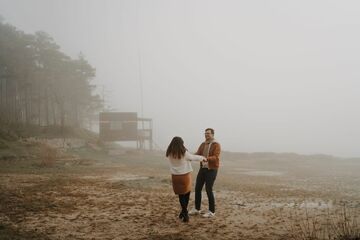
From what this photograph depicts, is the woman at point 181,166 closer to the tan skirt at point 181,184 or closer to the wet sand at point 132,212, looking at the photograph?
the tan skirt at point 181,184

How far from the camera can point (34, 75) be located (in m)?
44.8

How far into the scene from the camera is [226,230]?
310 inches

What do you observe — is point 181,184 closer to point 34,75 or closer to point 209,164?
point 209,164

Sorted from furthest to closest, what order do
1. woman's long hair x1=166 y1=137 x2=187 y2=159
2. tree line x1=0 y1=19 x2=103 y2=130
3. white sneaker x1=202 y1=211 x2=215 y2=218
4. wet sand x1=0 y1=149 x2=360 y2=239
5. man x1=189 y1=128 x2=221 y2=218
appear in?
1. tree line x1=0 y1=19 x2=103 y2=130
2. white sneaker x1=202 y1=211 x2=215 y2=218
3. man x1=189 y1=128 x2=221 y2=218
4. woman's long hair x1=166 y1=137 x2=187 y2=159
5. wet sand x1=0 y1=149 x2=360 y2=239

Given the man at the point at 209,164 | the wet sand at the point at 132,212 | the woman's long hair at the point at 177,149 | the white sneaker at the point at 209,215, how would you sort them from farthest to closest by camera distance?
the white sneaker at the point at 209,215
the man at the point at 209,164
the woman's long hair at the point at 177,149
the wet sand at the point at 132,212

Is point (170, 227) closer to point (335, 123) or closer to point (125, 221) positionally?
point (125, 221)

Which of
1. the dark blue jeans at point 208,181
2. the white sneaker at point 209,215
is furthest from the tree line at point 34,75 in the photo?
the white sneaker at point 209,215

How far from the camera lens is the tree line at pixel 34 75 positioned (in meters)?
41.8

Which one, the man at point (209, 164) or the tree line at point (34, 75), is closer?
the man at point (209, 164)

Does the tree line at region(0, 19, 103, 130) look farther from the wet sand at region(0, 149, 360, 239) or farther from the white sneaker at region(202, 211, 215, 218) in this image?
the white sneaker at region(202, 211, 215, 218)

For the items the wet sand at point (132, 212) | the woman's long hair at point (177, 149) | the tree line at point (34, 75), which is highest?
the tree line at point (34, 75)

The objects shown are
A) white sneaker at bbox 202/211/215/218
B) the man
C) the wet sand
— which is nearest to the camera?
the wet sand

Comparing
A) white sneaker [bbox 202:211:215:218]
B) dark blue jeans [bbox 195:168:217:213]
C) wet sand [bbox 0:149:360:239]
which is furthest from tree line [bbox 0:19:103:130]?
white sneaker [bbox 202:211:215:218]

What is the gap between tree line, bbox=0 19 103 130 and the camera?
41.8 meters
